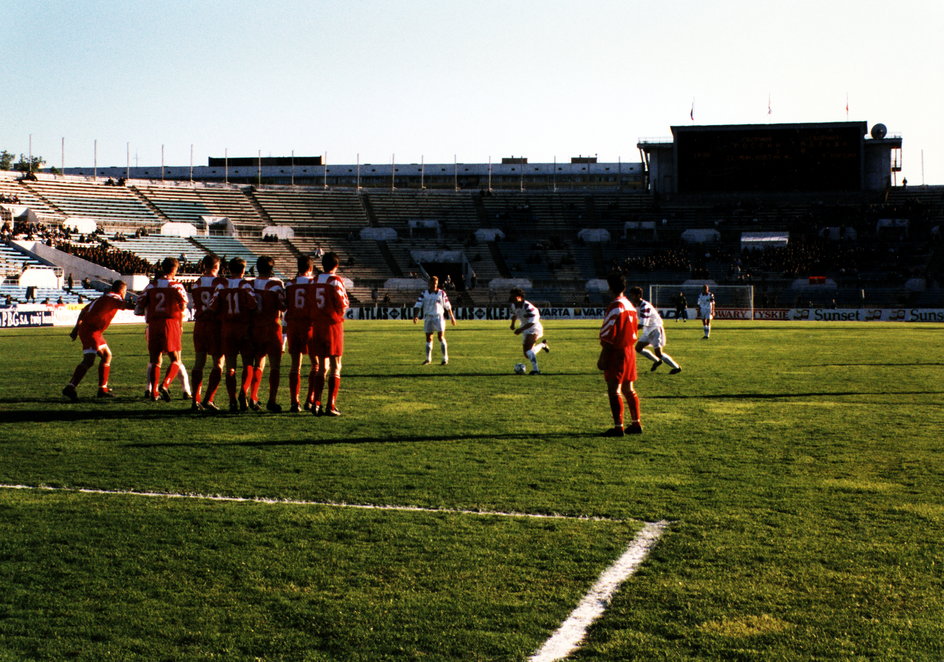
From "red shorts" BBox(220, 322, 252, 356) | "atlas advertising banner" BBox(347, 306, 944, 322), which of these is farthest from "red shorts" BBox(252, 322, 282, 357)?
"atlas advertising banner" BBox(347, 306, 944, 322)

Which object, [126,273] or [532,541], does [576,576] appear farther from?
[126,273]

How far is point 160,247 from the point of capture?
72062mm

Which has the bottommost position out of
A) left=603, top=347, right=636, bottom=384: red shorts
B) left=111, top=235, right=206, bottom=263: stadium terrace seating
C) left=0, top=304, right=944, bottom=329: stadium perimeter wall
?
left=603, top=347, right=636, bottom=384: red shorts

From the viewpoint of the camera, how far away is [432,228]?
8481 centimetres

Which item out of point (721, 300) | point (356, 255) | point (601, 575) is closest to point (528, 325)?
point (601, 575)

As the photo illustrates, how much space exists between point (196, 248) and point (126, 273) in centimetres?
1183

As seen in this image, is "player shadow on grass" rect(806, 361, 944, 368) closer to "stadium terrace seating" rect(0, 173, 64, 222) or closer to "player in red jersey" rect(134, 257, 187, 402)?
"player in red jersey" rect(134, 257, 187, 402)

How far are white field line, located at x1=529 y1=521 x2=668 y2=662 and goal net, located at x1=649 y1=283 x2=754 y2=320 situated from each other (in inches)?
2280

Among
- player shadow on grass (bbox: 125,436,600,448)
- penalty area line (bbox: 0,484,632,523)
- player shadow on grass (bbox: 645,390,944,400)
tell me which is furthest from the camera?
player shadow on grass (bbox: 645,390,944,400)

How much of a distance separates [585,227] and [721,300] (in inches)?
821

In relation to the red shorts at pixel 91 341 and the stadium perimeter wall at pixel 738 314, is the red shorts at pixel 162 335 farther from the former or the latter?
the stadium perimeter wall at pixel 738 314

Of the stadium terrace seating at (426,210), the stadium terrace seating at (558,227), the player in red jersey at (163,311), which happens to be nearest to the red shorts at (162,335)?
the player in red jersey at (163,311)

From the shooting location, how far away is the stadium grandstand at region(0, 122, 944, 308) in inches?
2758

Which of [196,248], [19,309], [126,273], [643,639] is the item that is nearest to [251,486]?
[643,639]
